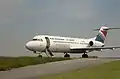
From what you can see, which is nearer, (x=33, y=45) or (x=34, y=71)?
(x=34, y=71)

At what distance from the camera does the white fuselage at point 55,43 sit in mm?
52281

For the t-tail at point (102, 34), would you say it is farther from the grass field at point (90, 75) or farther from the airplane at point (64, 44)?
the grass field at point (90, 75)

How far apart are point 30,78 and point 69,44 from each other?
4569 cm

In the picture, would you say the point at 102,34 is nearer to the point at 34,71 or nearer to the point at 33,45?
the point at 33,45

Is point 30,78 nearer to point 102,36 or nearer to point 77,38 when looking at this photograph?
point 77,38

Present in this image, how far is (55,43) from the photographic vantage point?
55250 mm

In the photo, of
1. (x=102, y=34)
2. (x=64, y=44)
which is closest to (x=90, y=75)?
(x=64, y=44)

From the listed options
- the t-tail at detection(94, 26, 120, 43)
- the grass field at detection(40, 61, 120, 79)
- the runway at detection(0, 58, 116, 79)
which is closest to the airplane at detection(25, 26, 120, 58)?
the t-tail at detection(94, 26, 120, 43)

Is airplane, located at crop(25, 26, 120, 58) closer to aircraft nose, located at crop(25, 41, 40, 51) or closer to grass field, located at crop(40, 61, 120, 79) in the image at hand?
aircraft nose, located at crop(25, 41, 40, 51)

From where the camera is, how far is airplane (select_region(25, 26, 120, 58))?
5259 centimetres

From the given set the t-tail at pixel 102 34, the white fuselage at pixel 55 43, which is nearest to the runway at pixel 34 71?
the white fuselage at pixel 55 43

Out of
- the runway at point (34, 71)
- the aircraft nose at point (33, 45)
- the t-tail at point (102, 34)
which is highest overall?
the t-tail at point (102, 34)

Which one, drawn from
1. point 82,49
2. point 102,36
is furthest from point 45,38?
point 102,36

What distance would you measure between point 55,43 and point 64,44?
3198 mm
